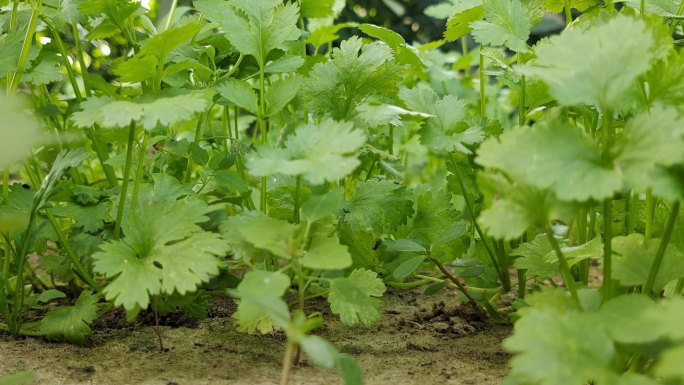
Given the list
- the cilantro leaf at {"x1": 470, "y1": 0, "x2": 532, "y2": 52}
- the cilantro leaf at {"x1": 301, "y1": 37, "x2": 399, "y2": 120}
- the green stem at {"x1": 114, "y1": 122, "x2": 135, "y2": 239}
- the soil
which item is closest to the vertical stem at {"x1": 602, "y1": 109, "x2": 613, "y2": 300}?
the soil

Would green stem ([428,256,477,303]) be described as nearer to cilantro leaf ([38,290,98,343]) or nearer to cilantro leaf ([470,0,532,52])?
cilantro leaf ([470,0,532,52])

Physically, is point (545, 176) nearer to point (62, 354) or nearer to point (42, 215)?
point (62, 354)

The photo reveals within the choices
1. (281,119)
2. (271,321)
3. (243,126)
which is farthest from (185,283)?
(243,126)

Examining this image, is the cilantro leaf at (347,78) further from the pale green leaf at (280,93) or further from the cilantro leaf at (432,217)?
the cilantro leaf at (432,217)

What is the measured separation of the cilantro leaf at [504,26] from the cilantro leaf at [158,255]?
0.55 metres

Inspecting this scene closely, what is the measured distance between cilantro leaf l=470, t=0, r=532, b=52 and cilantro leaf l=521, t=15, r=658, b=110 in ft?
1.20

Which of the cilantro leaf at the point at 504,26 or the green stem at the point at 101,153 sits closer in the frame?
the cilantro leaf at the point at 504,26

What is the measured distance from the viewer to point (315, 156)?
0.96m

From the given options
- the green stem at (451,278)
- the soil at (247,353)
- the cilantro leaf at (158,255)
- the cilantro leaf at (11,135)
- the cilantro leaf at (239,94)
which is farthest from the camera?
the green stem at (451,278)

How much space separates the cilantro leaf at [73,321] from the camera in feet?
3.89

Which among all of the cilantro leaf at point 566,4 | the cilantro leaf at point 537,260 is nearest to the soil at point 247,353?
the cilantro leaf at point 537,260

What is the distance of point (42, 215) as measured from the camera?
132cm

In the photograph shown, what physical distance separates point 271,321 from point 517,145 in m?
0.53

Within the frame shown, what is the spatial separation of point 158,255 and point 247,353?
0.25 m
